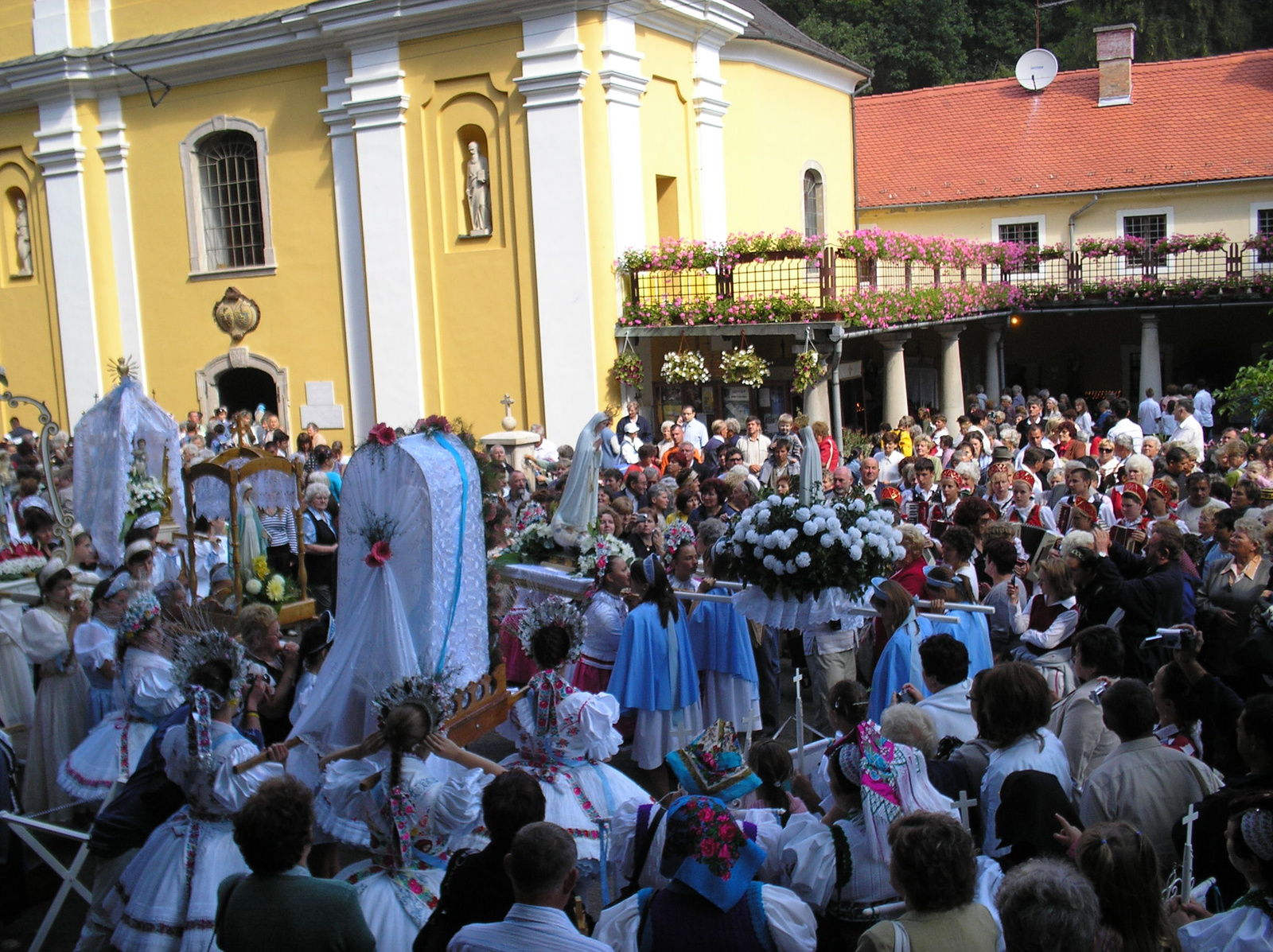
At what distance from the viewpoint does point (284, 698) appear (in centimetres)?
636

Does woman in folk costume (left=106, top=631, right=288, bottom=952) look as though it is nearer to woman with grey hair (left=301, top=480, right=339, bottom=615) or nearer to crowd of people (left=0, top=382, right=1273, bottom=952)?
crowd of people (left=0, top=382, right=1273, bottom=952)

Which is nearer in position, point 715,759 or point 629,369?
point 715,759

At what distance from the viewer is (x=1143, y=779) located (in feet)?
14.5

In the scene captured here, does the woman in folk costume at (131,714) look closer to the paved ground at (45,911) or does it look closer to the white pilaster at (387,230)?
the paved ground at (45,911)

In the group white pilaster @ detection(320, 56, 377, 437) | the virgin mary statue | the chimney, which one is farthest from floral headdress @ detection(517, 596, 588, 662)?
the chimney

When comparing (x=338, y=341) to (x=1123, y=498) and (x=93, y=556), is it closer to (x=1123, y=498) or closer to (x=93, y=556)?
(x=93, y=556)

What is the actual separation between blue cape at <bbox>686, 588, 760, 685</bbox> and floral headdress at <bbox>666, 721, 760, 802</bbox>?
138 inches

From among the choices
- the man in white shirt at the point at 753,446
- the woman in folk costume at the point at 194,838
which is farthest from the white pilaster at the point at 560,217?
the woman in folk costume at the point at 194,838

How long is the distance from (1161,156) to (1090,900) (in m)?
27.9

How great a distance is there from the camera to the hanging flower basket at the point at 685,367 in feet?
58.2

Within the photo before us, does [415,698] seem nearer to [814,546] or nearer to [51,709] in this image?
[814,546]

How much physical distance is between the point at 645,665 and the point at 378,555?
2.09 m

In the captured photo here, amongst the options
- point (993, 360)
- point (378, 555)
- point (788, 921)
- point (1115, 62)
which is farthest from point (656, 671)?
point (1115, 62)

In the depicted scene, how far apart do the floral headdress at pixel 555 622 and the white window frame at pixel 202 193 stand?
52.6 feet
